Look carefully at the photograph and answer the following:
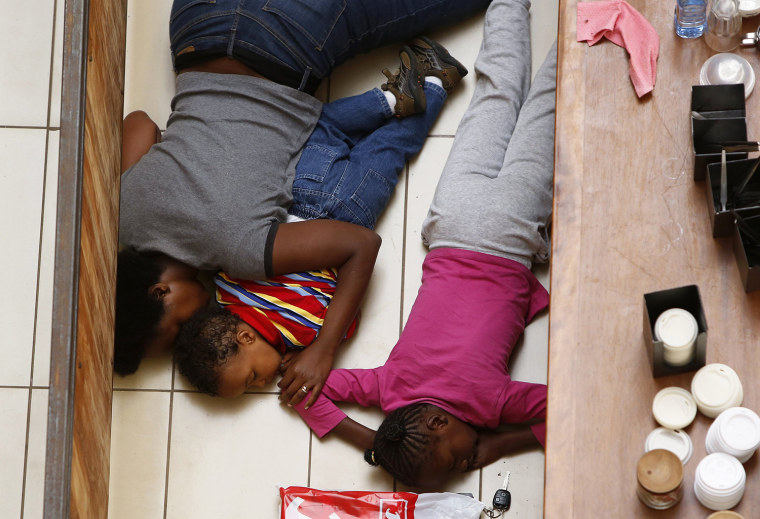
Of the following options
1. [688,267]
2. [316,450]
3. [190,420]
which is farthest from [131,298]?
[688,267]

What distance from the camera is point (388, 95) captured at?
5.77 feet

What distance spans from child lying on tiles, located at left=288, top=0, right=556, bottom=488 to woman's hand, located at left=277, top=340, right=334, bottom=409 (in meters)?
0.02

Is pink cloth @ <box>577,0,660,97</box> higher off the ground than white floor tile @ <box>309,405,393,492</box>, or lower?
higher

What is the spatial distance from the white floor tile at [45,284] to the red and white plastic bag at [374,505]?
55cm

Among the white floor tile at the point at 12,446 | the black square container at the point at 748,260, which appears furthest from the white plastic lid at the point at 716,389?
the white floor tile at the point at 12,446

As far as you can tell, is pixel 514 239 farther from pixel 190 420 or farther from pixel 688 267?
pixel 190 420

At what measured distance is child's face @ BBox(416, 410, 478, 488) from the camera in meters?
1.53

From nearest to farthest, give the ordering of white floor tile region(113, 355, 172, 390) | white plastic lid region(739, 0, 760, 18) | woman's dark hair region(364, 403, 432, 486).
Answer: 1. white plastic lid region(739, 0, 760, 18)
2. woman's dark hair region(364, 403, 432, 486)
3. white floor tile region(113, 355, 172, 390)

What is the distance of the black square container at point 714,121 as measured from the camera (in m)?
1.18

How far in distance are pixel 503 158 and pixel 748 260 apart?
0.64 m

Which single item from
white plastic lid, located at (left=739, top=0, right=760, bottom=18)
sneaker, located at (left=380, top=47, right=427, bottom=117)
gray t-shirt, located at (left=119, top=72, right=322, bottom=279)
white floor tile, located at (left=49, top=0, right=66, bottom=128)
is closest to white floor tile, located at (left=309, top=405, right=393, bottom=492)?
gray t-shirt, located at (left=119, top=72, right=322, bottom=279)

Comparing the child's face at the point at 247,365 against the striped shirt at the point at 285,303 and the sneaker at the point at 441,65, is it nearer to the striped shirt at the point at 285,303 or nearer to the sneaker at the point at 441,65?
the striped shirt at the point at 285,303

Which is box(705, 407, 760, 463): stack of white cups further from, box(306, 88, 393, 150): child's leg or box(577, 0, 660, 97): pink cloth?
box(306, 88, 393, 150): child's leg

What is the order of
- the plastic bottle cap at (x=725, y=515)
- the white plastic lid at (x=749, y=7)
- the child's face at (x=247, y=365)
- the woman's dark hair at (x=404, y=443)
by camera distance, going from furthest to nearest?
the child's face at (x=247, y=365), the woman's dark hair at (x=404, y=443), the white plastic lid at (x=749, y=7), the plastic bottle cap at (x=725, y=515)
